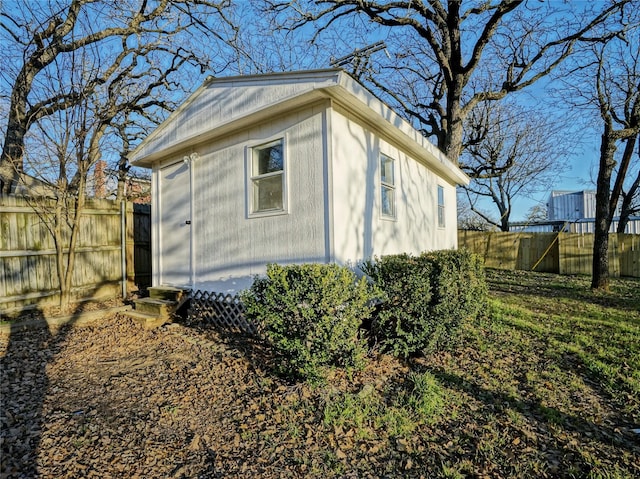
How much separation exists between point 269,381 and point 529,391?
2676 mm

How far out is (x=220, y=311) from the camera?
5.39 metres

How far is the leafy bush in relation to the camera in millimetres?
3855

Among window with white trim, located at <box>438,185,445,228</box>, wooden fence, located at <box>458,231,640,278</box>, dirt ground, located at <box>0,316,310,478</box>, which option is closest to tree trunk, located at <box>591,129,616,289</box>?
window with white trim, located at <box>438,185,445,228</box>

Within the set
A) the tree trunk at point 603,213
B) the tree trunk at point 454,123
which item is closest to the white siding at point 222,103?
the tree trunk at point 454,123

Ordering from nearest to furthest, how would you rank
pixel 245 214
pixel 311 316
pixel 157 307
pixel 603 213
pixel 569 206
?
pixel 311 316 → pixel 245 214 → pixel 157 307 → pixel 603 213 → pixel 569 206

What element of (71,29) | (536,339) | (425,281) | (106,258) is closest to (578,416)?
(425,281)

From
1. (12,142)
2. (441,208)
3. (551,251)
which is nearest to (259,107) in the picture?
(441,208)

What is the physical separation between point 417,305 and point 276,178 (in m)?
2.75

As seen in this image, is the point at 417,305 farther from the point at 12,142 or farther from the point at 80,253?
the point at 12,142

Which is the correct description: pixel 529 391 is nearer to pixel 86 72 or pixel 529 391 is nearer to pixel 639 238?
pixel 86 72

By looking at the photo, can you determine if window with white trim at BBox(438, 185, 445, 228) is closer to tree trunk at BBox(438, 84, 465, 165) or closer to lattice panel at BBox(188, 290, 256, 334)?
tree trunk at BBox(438, 84, 465, 165)

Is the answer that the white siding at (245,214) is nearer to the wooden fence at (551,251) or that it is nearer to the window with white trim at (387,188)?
the window with white trim at (387,188)

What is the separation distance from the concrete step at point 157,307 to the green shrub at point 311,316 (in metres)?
2.91

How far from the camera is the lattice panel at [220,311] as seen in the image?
503cm
